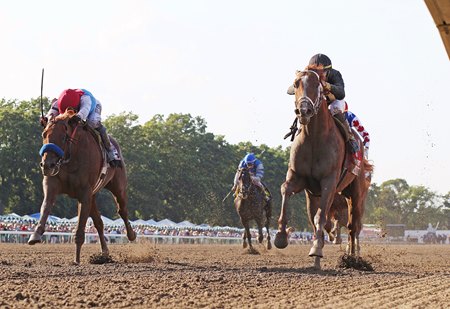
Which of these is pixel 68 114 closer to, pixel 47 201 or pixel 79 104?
pixel 79 104

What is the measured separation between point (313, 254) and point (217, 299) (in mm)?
4736

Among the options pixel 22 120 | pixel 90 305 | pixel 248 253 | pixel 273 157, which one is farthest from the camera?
pixel 273 157

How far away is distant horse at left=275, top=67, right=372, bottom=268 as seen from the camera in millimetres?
13102

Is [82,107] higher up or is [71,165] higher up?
[82,107]

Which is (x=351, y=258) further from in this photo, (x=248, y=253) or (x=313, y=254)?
(x=248, y=253)

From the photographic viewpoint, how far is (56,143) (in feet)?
46.2

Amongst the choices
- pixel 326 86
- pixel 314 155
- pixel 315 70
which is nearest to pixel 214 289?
pixel 314 155

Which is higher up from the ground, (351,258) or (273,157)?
(273,157)

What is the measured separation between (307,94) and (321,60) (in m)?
1.46

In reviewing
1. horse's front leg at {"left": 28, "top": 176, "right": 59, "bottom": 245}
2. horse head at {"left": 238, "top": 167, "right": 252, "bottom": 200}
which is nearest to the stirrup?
horse's front leg at {"left": 28, "top": 176, "right": 59, "bottom": 245}

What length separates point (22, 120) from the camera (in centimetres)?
6919

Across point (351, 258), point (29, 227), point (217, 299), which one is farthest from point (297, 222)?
point (217, 299)

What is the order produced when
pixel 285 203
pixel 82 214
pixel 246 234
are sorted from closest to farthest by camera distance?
pixel 285 203 < pixel 82 214 < pixel 246 234

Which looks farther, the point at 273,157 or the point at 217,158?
the point at 273,157
